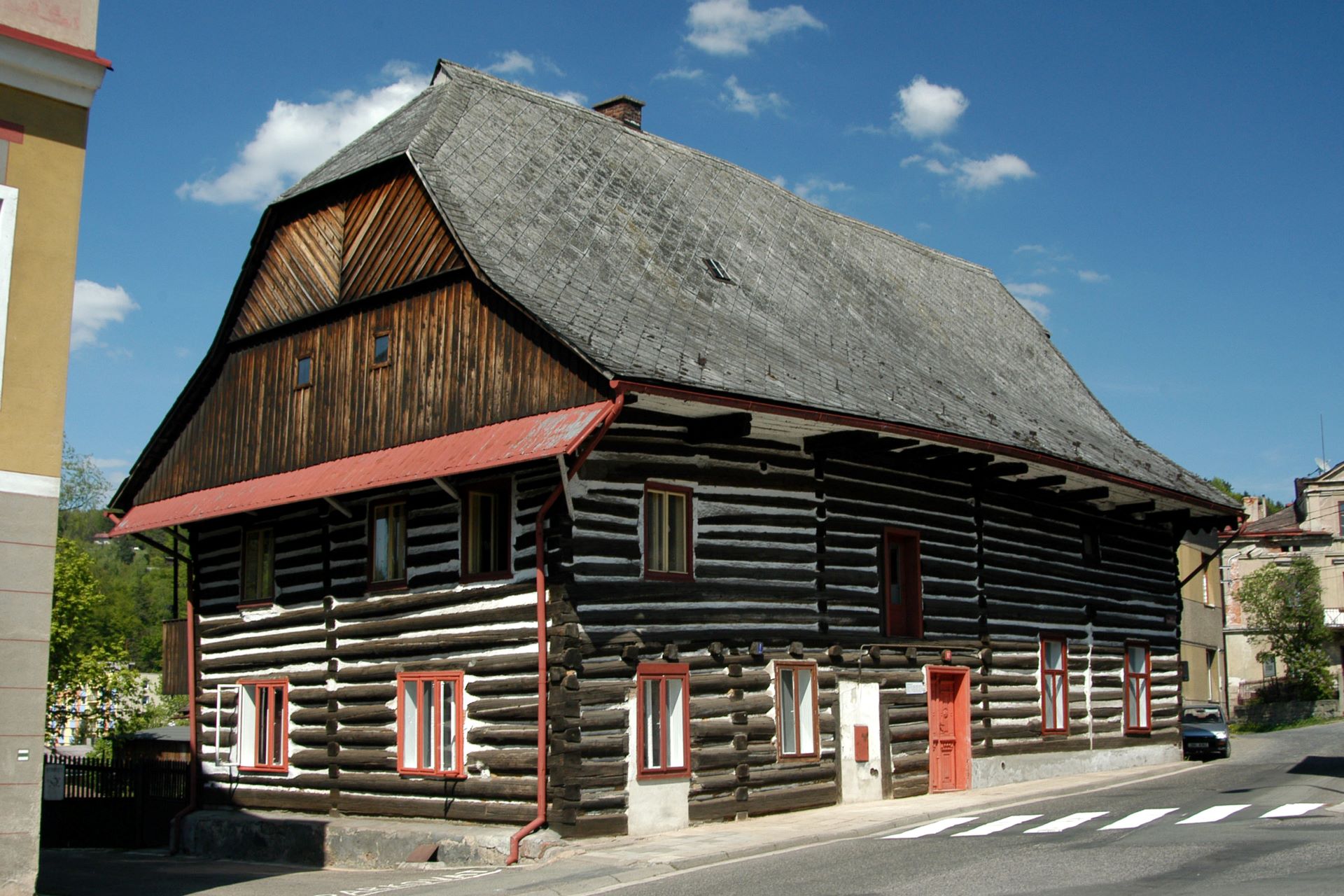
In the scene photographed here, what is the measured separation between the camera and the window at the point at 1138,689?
27875 mm

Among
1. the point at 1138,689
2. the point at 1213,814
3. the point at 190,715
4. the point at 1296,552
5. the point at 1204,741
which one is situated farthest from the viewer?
the point at 1296,552

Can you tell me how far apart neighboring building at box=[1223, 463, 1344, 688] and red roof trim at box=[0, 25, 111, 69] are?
176ft

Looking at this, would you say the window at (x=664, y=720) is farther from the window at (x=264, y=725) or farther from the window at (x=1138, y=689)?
the window at (x=1138, y=689)

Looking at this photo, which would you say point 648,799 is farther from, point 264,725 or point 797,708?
point 264,725

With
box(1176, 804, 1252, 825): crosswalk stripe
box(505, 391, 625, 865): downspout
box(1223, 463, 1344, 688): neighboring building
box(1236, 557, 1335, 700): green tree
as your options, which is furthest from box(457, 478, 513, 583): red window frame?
box(1223, 463, 1344, 688): neighboring building

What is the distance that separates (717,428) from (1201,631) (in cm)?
3899

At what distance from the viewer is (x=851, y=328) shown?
23172 mm

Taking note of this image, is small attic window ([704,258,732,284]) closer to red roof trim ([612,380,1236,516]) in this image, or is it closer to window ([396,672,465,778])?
red roof trim ([612,380,1236,516])

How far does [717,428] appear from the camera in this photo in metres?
18.0

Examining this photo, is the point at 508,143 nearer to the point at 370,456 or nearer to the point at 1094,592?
the point at 370,456

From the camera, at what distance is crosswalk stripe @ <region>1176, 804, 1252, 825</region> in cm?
1557

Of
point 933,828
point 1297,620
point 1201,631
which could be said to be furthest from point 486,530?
point 1297,620

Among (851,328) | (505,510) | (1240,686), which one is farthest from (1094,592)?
(1240,686)

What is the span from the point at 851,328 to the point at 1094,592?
811cm
